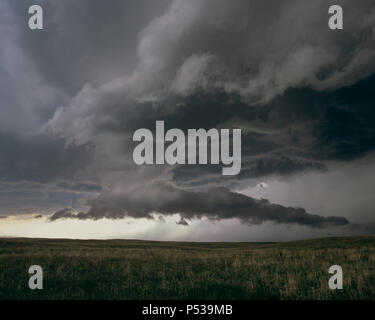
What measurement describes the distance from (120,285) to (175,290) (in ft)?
8.74

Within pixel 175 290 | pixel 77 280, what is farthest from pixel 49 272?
pixel 175 290

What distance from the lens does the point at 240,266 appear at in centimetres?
1831

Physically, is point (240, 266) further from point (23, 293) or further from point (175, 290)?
point (23, 293)
